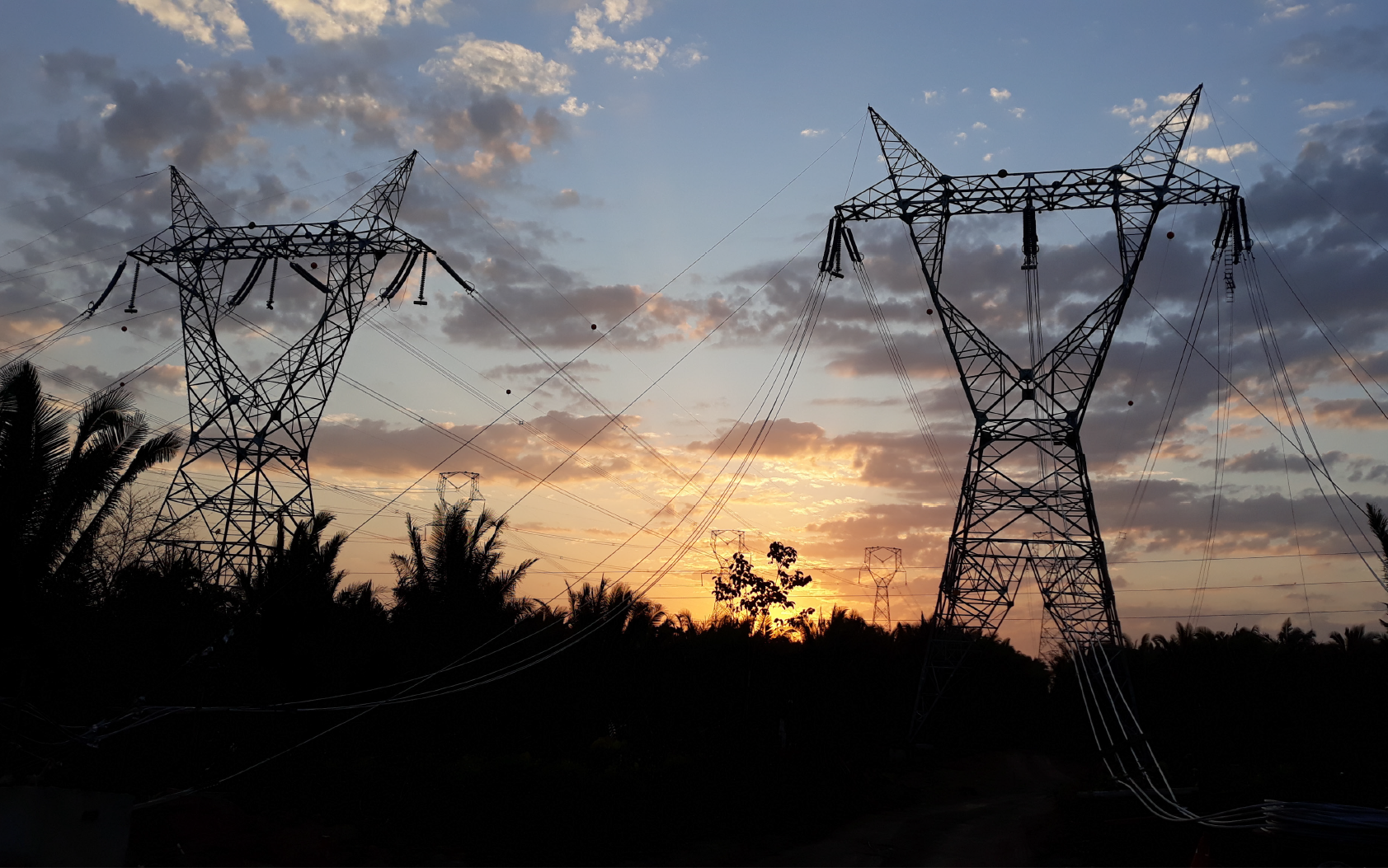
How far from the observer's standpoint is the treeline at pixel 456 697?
15.4 m

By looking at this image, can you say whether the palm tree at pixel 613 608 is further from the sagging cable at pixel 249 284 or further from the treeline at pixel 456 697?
the sagging cable at pixel 249 284

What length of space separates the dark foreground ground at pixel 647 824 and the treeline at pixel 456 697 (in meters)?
0.09

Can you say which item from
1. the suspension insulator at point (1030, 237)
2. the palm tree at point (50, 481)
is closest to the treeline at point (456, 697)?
the palm tree at point (50, 481)

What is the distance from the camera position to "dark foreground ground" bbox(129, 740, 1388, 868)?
750 inches

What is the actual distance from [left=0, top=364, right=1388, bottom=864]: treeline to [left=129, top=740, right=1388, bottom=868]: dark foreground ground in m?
0.09

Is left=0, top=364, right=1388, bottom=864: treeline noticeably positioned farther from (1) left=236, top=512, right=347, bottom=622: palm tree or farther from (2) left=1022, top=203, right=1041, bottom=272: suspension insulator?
(2) left=1022, top=203, right=1041, bottom=272: suspension insulator

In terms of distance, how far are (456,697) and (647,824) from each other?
6.07m

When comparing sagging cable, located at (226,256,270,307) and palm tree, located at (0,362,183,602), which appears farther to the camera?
sagging cable, located at (226,256,270,307)

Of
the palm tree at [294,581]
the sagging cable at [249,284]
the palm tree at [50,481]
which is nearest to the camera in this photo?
the palm tree at [50,481]

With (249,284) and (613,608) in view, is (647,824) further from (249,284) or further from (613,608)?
(249,284)

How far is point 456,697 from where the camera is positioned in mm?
26766

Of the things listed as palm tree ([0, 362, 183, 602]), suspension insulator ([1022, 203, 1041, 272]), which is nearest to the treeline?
palm tree ([0, 362, 183, 602])

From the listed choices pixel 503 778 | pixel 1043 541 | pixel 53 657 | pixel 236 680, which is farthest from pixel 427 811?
pixel 1043 541

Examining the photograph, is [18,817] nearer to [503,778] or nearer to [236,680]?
[236,680]
